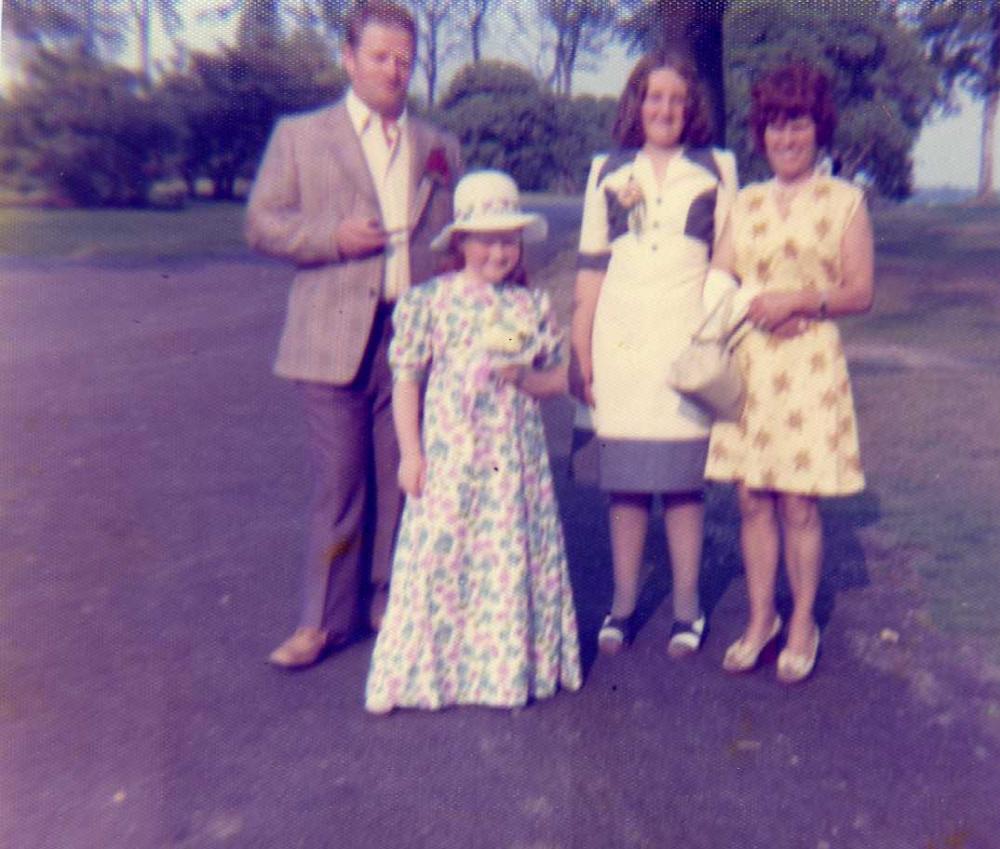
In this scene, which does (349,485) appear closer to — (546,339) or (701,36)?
(546,339)

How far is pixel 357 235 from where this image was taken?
13.0ft

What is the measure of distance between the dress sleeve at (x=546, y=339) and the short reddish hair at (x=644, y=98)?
663 mm

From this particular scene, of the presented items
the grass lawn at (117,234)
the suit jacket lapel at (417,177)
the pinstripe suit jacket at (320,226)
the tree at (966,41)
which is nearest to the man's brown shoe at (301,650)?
the pinstripe suit jacket at (320,226)

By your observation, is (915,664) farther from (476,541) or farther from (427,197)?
(427,197)

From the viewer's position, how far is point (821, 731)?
12.8 feet

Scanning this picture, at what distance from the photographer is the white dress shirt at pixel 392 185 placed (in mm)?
4195

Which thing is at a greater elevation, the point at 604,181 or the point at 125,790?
the point at 604,181

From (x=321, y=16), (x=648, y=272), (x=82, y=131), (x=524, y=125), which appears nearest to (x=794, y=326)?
(x=648, y=272)

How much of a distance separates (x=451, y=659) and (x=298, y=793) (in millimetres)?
729

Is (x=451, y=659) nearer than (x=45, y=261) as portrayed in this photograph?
Yes

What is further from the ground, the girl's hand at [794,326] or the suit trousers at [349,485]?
the girl's hand at [794,326]

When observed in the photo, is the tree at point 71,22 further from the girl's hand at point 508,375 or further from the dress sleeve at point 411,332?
the girl's hand at point 508,375

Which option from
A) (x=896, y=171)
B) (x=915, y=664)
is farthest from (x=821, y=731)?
(x=896, y=171)

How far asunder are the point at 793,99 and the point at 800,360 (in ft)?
2.65
